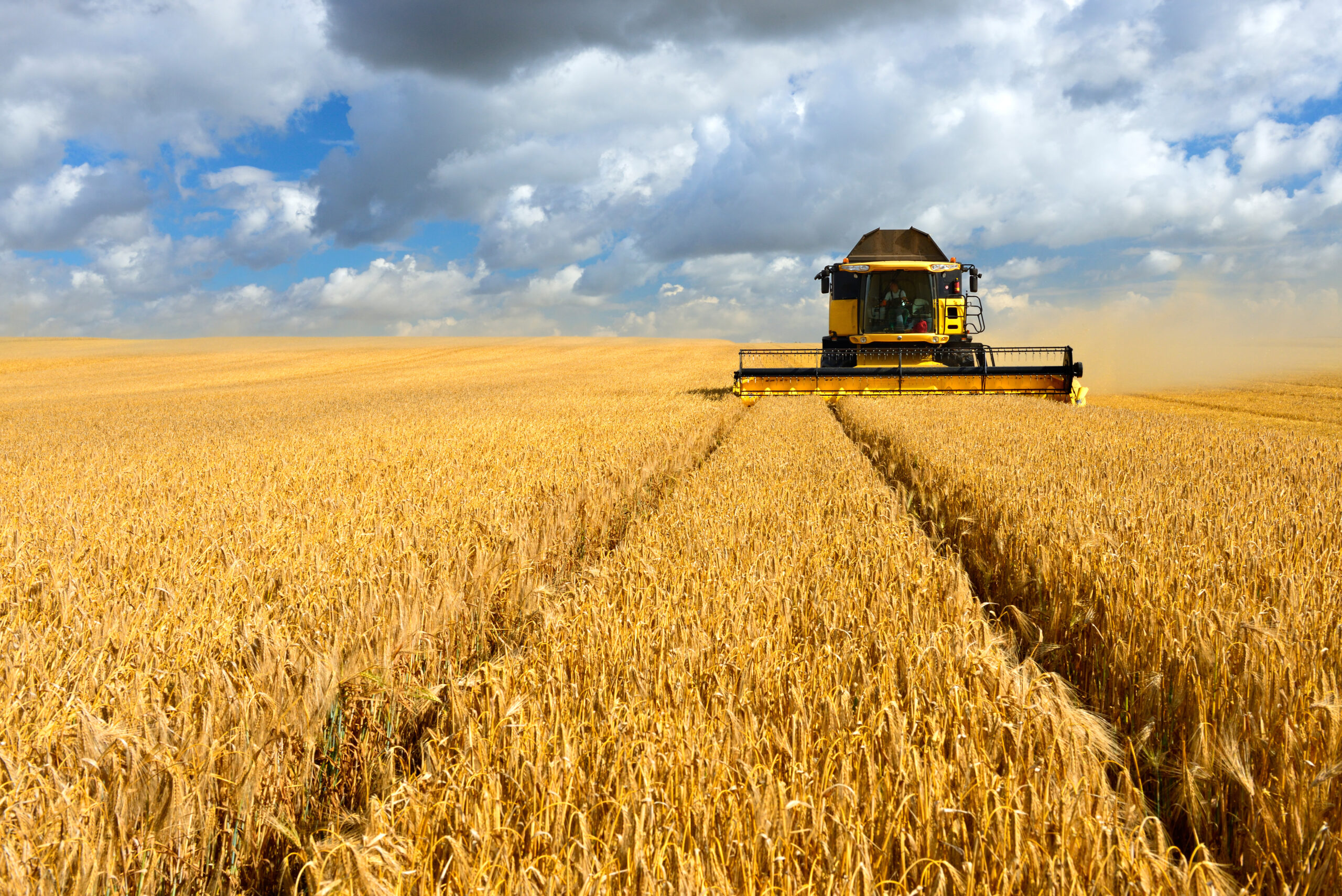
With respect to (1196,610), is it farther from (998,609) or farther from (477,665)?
(477,665)

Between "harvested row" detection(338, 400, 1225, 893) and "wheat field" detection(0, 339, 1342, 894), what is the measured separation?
0.5 inches

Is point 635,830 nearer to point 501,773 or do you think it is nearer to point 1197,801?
point 501,773

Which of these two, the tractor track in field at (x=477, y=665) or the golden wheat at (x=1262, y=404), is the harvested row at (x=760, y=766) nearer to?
the tractor track in field at (x=477, y=665)

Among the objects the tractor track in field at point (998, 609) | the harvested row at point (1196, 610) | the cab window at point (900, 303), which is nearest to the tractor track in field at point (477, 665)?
the tractor track in field at point (998, 609)

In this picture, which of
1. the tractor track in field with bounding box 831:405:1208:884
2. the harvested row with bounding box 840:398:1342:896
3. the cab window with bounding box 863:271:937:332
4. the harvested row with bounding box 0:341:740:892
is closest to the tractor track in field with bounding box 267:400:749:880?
the harvested row with bounding box 0:341:740:892

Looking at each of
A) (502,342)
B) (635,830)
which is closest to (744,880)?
(635,830)

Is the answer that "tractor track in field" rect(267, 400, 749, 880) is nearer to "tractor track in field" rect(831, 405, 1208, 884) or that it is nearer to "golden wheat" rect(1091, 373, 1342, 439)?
"tractor track in field" rect(831, 405, 1208, 884)

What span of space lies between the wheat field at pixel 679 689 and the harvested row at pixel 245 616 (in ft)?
0.06

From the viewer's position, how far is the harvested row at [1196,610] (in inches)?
74.6

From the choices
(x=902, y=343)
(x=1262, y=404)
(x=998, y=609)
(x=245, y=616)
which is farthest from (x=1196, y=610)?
(x=1262, y=404)

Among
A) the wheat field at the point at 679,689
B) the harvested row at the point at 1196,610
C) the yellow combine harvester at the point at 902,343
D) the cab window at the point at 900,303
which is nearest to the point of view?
the wheat field at the point at 679,689

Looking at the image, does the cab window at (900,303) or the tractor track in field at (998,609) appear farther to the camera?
the cab window at (900,303)

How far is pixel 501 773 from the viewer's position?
71.5 inches

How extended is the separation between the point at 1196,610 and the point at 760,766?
1.82 m
